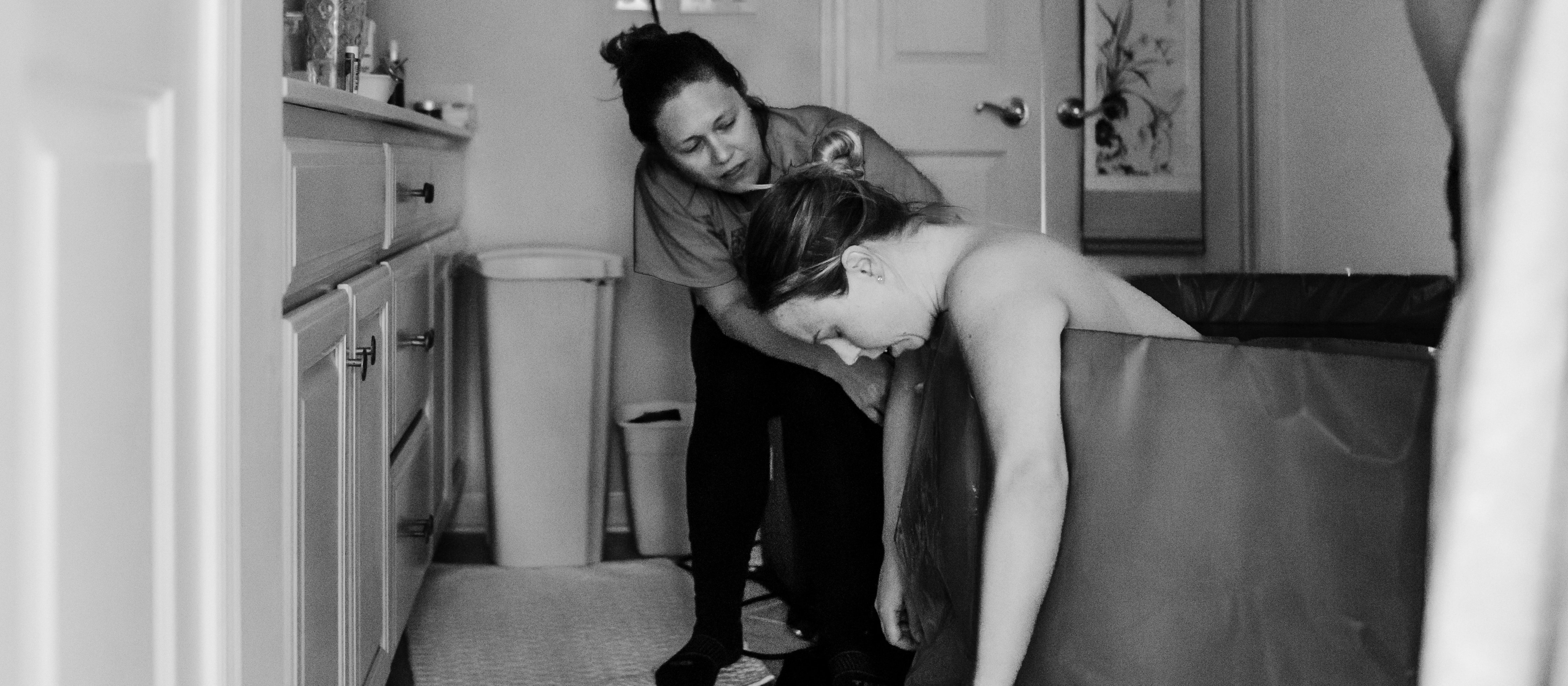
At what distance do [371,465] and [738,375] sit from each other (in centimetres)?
65

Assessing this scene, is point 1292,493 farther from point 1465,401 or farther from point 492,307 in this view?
point 492,307

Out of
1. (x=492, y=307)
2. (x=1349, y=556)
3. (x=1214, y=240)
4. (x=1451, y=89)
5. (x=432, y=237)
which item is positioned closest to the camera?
(x=1451, y=89)

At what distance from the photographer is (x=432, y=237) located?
7.78 feet

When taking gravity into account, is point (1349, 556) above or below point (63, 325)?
below

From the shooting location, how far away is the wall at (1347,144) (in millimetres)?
2379

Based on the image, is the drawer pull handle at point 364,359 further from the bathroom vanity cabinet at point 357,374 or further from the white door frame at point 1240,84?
the white door frame at point 1240,84

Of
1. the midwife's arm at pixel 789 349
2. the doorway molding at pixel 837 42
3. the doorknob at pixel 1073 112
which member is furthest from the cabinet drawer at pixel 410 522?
the doorknob at pixel 1073 112

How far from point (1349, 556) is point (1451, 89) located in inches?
14.8

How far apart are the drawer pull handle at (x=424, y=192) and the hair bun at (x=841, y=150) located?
1.90 feet

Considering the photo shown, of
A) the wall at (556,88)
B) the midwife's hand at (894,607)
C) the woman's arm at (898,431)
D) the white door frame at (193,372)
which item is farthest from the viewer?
the wall at (556,88)

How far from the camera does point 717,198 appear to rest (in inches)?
78.7

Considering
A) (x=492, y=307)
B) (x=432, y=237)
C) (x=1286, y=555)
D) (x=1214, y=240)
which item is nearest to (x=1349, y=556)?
(x=1286, y=555)

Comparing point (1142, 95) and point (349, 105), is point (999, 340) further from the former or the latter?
point (1142, 95)

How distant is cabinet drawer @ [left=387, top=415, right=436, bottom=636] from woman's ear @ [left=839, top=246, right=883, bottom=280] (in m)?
0.70
